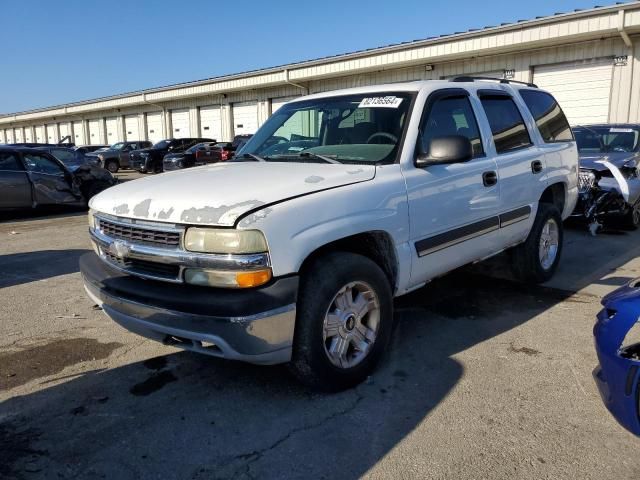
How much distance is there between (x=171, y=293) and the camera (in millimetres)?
2887

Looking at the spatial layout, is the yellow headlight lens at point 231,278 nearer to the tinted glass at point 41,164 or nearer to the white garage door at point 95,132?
the tinted glass at point 41,164

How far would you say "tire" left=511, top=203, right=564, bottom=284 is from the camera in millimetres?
5164

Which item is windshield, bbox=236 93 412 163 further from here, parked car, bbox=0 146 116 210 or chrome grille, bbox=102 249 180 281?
parked car, bbox=0 146 116 210

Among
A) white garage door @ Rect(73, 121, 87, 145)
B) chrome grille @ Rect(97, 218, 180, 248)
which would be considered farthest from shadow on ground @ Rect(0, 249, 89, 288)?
white garage door @ Rect(73, 121, 87, 145)

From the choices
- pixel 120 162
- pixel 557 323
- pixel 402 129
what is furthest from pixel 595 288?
pixel 120 162

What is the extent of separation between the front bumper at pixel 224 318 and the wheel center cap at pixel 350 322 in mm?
457

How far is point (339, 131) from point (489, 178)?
1.27 m

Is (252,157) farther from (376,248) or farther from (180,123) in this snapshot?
(180,123)

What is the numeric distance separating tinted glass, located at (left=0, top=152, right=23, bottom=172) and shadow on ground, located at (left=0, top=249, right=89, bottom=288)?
4.05 m

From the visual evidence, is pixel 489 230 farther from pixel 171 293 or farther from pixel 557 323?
pixel 171 293

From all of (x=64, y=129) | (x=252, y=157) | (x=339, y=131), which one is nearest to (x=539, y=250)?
(x=339, y=131)

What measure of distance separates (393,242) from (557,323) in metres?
1.92

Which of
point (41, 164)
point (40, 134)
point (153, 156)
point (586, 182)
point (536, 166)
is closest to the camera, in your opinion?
point (536, 166)

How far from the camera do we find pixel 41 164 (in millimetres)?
11297
